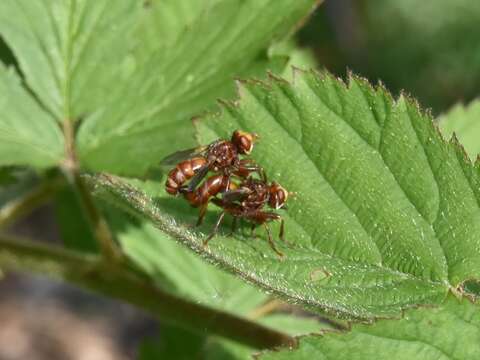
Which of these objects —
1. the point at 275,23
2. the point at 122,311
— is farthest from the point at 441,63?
the point at 275,23

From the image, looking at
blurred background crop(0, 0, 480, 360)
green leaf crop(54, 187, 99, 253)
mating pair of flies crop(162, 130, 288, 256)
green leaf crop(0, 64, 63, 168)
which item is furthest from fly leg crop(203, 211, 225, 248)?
blurred background crop(0, 0, 480, 360)

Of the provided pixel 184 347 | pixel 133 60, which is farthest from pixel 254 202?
pixel 184 347

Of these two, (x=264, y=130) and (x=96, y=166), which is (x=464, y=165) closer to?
(x=264, y=130)

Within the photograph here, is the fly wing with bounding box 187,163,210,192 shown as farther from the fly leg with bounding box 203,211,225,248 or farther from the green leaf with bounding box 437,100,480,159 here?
the green leaf with bounding box 437,100,480,159

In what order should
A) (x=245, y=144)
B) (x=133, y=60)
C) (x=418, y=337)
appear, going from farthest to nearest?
1. (x=133, y=60)
2. (x=245, y=144)
3. (x=418, y=337)

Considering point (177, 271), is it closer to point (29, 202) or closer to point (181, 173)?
point (29, 202)

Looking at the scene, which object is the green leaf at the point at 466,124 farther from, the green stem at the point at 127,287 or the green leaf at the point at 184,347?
the green leaf at the point at 184,347
